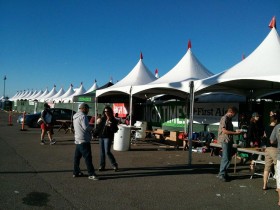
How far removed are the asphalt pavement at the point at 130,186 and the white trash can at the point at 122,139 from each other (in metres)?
1.96

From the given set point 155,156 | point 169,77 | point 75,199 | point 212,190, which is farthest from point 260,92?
point 75,199

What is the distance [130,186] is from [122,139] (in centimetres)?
550

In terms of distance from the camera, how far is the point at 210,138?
13.2 m

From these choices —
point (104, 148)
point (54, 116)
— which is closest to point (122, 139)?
point (104, 148)

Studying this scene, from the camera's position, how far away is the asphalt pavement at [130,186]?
19.2ft

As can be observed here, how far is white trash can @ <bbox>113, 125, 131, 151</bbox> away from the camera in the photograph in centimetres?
1256

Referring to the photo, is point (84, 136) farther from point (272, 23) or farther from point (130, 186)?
point (272, 23)

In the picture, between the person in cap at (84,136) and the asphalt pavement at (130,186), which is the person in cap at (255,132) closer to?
the asphalt pavement at (130,186)

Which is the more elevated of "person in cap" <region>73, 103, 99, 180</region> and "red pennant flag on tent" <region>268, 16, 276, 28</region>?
"red pennant flag on tent" <region>268, 16, 276, 28</region>

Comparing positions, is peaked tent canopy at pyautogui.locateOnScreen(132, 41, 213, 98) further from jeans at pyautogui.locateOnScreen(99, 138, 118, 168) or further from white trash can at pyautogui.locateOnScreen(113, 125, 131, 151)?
jeans at pyautogui.locateOnScreen(99, 138, 118, 168)

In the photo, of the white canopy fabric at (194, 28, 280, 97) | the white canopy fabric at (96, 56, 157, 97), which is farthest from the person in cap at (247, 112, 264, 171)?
the white canopy fabric at (96, 56, 157, 97)

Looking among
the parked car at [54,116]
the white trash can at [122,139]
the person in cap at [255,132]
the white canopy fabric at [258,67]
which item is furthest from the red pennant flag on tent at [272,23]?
the parked car at [54,116]

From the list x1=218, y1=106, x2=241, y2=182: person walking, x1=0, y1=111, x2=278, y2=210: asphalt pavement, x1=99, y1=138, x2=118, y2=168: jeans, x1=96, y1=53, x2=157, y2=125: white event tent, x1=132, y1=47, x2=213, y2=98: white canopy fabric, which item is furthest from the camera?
x1=96, y1=53, x2=157, y2=125: white event tent

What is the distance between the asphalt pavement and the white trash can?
6.44 feet
